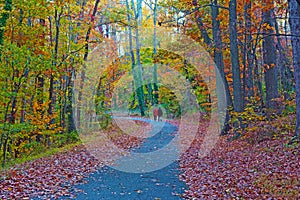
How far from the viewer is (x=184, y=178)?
9430 millimetres

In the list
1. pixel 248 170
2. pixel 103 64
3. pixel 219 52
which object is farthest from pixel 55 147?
pixel 103 64

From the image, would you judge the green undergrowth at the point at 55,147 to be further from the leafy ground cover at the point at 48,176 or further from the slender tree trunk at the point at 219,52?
the slender tree trunk at the point at 219,52

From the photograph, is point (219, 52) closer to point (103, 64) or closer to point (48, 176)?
point (48, 176)

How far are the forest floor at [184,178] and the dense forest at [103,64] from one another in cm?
158

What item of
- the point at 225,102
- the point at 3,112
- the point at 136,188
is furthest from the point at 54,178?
the point at 225,102

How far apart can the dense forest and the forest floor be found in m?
1.58

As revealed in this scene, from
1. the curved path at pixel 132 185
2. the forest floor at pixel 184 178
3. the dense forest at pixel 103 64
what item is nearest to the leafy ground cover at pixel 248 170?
the forest floor at pixel 184 178

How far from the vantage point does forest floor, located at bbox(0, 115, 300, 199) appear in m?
7.44

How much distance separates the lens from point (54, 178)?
30.4ft

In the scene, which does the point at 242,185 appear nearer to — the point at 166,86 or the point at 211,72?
the point at 211,72

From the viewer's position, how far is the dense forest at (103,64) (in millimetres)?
13156

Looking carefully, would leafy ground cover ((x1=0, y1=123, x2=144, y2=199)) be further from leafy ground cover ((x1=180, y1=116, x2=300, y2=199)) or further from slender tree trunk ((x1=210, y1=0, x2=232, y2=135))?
slender tree trunk ((x1=210, y1=0, x2=232, y2=135))

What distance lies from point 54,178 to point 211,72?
18.3 metres

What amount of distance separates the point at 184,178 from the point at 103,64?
76.1ft
